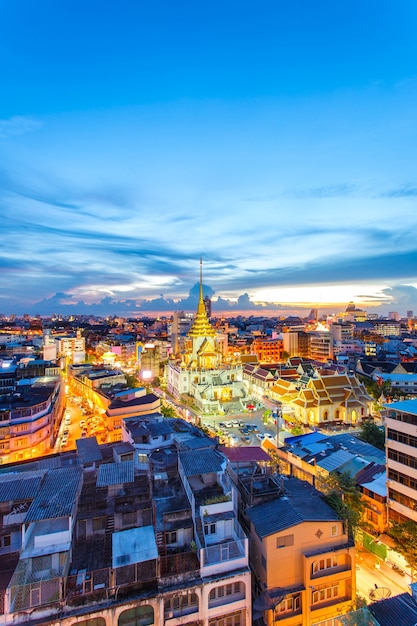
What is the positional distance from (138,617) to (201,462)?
4.47m

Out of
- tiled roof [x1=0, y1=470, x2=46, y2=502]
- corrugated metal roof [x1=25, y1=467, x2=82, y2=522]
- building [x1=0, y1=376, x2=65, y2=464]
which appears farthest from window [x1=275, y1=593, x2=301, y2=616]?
building [x1=0, y1=376, x2=65, y2=464]

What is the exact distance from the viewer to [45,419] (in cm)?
2506

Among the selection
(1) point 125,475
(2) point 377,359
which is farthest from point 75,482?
(2) point 377,359

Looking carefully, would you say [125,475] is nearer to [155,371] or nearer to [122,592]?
[122,592]

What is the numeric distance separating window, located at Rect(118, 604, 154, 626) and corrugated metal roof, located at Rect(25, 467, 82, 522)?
8.91 ft

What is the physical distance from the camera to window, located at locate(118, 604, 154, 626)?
820cm

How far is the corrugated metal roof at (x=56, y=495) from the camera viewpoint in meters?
9.29

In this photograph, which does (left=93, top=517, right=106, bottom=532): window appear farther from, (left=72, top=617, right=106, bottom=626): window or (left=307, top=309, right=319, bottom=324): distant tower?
(left=307, top=309, right=319, bottom=324): distant tower

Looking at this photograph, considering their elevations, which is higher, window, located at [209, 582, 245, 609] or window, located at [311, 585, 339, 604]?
window, located at [209, 582, 245, 609]

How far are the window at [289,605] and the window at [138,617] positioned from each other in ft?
11.9

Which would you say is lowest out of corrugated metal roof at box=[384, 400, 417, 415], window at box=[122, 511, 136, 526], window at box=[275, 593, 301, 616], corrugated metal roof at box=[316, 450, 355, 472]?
window at box=[275, 593, 301, 616]

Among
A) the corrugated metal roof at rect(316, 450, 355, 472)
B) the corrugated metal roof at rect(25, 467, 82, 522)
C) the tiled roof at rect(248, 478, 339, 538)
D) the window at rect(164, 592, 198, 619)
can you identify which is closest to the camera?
the window at rect(164, 592, 198, 619)

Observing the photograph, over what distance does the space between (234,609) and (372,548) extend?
8.56m

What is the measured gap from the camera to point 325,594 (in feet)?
33.0
